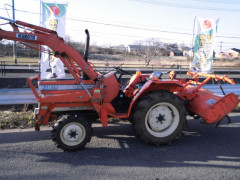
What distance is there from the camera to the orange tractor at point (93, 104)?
155 inches

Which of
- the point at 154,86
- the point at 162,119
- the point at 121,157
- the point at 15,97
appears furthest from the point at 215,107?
the point at 15,97

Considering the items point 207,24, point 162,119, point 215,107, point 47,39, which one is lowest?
point 162,119

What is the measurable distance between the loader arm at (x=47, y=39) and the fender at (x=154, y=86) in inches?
35.1

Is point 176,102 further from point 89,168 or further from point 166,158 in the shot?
point 89,168

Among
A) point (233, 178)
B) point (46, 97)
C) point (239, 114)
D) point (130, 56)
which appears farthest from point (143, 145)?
point (130, 56)

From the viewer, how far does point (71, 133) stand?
3.92 m

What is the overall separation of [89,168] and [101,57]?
26076 millimetres

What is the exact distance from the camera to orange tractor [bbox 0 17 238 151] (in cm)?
393

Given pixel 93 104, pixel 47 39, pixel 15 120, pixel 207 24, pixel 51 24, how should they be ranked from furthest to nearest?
pixel 207 24 → pixel 51 24 → pixel 15 120 → pixel 93 104 → pixel 47 39

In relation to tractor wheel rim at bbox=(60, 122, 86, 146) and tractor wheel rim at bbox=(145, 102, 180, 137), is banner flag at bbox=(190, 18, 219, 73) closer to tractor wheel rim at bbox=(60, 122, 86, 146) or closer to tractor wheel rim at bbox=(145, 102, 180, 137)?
tractor wheel rim at bbox=(145, 102, 180, 137)

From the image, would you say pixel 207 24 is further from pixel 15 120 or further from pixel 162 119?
pixel 15 120

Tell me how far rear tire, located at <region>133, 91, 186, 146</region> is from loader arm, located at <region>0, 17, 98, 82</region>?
1.12 meters

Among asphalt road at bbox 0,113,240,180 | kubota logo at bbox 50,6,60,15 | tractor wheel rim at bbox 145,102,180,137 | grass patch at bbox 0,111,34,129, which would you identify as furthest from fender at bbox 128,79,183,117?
kubota logo at bbox 50,6,60,15

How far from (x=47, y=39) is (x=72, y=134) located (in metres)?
1.73
